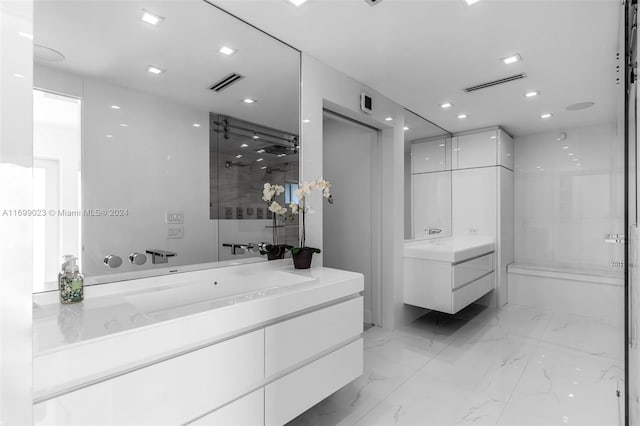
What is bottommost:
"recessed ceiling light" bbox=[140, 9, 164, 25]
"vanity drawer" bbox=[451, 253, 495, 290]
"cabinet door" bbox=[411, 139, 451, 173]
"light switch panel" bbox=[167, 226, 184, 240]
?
"vanity drawer" bbox=[451, 253, 495, 290]

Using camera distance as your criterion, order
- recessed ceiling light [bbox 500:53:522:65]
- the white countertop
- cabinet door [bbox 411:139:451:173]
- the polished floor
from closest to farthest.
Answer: the white countertop → the polished floor → recessed ceiling light [bbox 500:53:522:65] → cabinet door [bbox 411:139:451:173]

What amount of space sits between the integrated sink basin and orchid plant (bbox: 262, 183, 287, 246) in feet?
5.83

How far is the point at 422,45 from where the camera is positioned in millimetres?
2229

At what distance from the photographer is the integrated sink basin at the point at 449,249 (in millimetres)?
3217

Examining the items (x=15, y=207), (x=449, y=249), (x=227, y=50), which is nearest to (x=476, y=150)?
(x=449, y=249)

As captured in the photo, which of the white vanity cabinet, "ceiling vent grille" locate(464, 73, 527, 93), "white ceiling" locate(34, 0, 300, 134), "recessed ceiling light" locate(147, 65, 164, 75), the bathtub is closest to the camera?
"white ceiling" locate(34, 0, 300, 134)

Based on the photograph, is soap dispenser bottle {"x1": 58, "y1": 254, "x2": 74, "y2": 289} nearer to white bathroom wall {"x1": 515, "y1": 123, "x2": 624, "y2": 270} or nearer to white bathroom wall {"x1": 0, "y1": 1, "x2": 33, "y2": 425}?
white bathroom wall {"x1": 0, "y1": 1, "x2": 33, "y2": 425}

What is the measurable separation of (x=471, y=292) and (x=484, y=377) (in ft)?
3.98

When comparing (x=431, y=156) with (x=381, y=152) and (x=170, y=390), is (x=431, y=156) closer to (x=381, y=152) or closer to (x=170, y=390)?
(x=381, y=152)

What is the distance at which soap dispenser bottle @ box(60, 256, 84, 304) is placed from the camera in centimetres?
135

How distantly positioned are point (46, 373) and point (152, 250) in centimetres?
82

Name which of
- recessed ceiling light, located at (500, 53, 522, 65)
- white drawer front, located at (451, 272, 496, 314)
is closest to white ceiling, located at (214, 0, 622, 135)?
recessed ceiling light, located at (500, 53, 522, 65)

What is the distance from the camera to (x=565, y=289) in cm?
416

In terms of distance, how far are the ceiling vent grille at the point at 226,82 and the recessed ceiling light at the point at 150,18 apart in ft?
1.30
